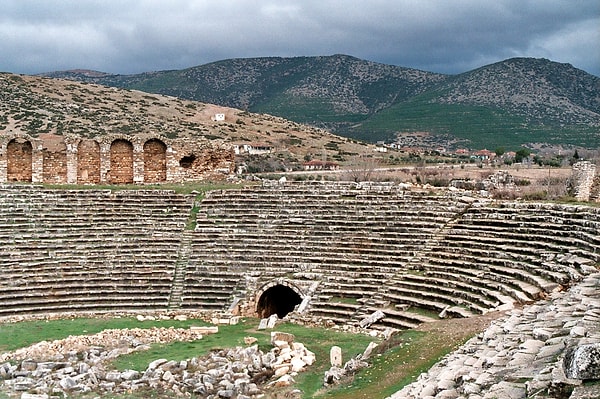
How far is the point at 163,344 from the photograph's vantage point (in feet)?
49.8

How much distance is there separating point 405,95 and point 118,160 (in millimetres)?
71088

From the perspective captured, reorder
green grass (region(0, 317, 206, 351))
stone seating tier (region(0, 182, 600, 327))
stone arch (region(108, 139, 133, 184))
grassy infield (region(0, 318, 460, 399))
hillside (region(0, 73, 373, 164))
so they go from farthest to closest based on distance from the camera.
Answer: hillside (region(0, 73, 373, 164)) < stone arch (region(108, 139, 133, 184)) < stone seating tier (region(0, 182, 600, 327)) < green grass (region(0, 317, 206, 351)) < grassy infield (region(0, 318, 460, 399))

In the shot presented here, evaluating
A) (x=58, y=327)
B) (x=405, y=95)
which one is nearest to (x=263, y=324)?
(x=58, y=327)

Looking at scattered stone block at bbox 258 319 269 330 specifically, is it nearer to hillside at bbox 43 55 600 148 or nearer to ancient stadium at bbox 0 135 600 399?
ancient stadium at bbox 0 135 600 399

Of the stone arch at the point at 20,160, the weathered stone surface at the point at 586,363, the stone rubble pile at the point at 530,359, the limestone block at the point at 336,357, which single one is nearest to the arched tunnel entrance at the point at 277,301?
the limestone block at the point at 336,357

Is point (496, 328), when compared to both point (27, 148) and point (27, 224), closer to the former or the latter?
point (27, 224)

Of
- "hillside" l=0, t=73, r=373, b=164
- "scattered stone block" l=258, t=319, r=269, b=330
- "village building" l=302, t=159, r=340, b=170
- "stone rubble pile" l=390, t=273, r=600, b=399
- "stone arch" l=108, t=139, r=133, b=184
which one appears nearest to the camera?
"stone rubble pile" l=390, t=273, r=600, b=399

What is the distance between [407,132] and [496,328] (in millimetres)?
64220

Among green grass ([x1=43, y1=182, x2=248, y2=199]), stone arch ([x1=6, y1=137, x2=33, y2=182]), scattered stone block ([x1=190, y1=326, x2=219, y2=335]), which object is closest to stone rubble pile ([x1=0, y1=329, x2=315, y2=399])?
scattered stone block ([x1=190, y1=326, x2=219, y2=335])

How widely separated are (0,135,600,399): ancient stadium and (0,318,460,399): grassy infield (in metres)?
1.10

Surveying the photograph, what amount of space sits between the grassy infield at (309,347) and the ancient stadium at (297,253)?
43.2 inches

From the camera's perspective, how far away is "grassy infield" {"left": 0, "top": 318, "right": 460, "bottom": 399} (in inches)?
432

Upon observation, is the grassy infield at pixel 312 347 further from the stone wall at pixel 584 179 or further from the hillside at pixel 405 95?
the hillside at pixel 405 95

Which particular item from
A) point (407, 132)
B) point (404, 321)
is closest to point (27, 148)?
point (404, 321)
